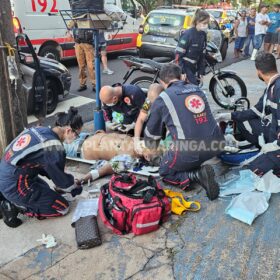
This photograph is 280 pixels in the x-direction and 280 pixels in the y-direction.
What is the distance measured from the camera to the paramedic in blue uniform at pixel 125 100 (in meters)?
4.63

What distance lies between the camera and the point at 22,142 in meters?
3.10

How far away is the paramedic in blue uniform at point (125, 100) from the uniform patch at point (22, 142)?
1.68 meters

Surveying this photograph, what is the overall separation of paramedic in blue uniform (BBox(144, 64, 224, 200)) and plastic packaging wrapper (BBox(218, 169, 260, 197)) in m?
0.20

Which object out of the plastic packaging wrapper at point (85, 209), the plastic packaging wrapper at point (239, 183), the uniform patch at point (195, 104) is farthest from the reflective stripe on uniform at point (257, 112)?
the plastic packaging wrapper at point (85, 209)

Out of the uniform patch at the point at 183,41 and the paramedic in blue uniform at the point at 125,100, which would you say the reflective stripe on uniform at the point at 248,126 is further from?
the uniform patch at the point at 183,41

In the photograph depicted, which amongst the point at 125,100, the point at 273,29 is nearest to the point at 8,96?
the point at 125,100

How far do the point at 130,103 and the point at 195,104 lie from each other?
1.39 metres

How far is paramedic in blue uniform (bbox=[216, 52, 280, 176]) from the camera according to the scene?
3691 mm

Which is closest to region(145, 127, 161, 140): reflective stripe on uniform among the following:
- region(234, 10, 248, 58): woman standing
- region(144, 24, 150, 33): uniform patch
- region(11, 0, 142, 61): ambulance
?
region(11, 0, 142, 61): ambulance

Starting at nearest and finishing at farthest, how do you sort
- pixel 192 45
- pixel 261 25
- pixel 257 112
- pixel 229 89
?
pixel 257 112
pixel 192 45
pixel 229 89
pixel 261 25

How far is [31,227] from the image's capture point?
3252 millimetres

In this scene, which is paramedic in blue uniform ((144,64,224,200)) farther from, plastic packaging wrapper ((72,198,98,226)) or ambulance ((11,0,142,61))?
ambulance ((11,0,142,61))

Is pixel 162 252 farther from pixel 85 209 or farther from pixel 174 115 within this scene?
pixel 174 115

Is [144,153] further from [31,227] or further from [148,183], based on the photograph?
[31,227]
